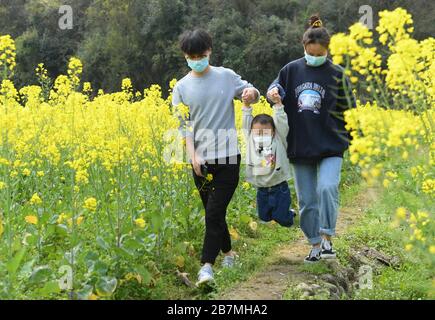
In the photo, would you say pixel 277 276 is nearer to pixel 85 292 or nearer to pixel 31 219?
pixel 85 292

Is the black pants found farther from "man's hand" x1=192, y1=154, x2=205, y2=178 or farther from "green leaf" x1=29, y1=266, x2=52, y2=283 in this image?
"green leaf" x1=29, y1=266, x2=52, y2=283

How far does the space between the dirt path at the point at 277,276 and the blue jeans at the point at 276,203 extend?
13.9 inches

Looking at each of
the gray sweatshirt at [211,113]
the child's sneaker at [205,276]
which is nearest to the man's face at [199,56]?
the gray sweatshirt at [211,113]

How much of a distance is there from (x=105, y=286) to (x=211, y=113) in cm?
140

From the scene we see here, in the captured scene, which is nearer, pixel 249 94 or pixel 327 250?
pixel 249 94

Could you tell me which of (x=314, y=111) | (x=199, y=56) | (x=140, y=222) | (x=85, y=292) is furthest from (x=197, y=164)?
(x=85, y=292)

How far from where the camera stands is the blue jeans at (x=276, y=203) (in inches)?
192

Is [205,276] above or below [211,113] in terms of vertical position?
below

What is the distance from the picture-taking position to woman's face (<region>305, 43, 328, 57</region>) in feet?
14.2

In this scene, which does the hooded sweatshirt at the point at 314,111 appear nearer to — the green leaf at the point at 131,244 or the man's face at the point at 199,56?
the man's face at the point at 199,56

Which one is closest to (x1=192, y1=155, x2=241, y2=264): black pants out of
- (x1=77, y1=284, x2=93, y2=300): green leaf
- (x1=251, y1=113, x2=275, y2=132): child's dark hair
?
(x1=251, y1=113, x2=275, y2=132): child's dark hair

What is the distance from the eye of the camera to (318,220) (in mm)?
4617

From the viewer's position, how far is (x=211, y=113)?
13.5 feet

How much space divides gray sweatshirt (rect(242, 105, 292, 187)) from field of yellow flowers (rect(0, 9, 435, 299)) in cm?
56
